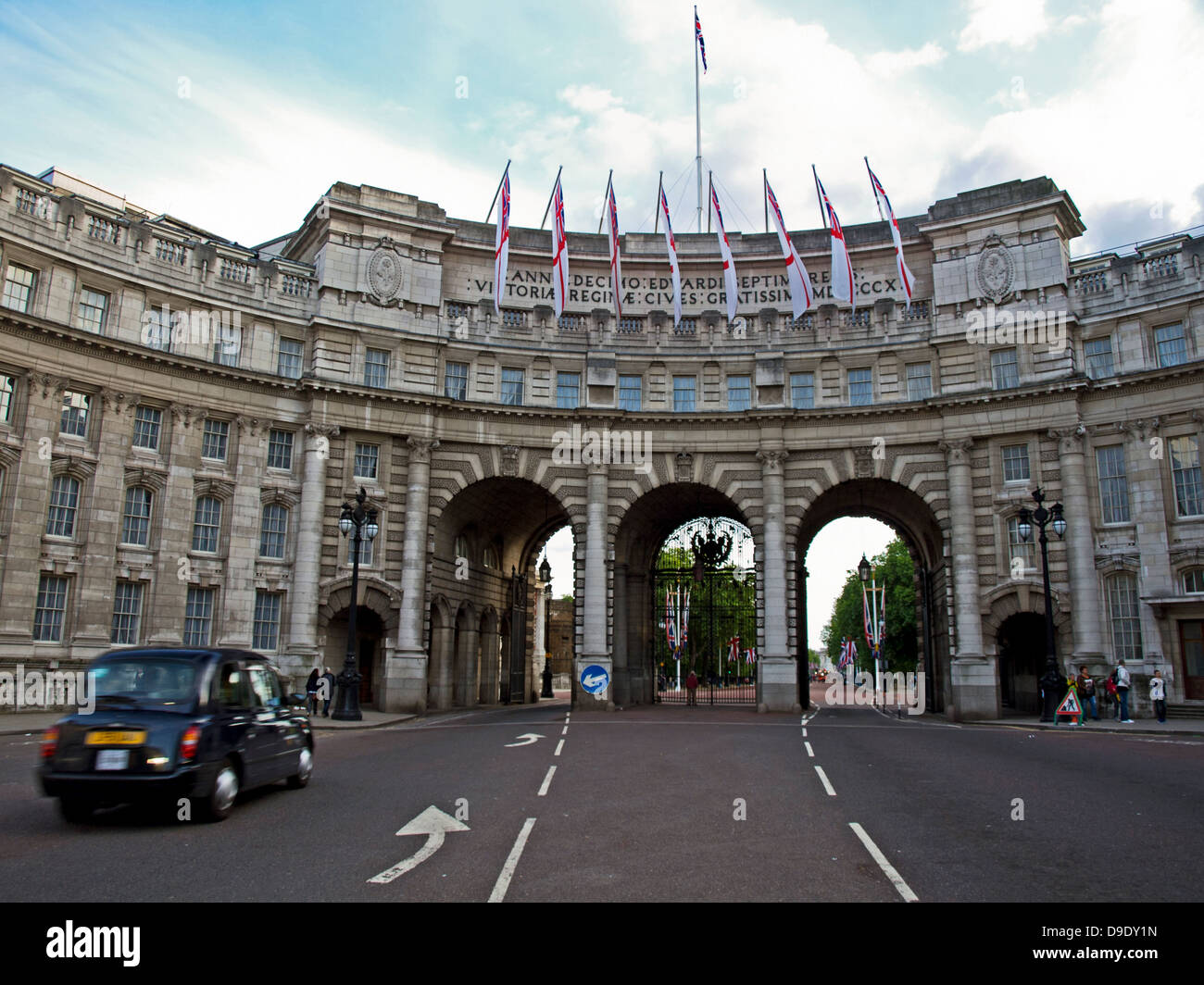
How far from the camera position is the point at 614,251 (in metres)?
37.6

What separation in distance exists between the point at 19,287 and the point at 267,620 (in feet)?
44.1

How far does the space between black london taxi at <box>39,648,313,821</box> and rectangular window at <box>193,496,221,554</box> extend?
2329cm

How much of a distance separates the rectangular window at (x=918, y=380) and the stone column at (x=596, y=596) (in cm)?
1245

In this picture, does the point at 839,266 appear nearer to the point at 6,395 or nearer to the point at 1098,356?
the point at 1098,356

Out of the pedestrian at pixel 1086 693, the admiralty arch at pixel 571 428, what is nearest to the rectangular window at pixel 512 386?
the admiralty arch at pixel 571 428

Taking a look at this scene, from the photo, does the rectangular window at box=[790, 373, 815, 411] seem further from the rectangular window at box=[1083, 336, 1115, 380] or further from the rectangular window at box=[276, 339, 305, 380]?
the rectangular window at box=[276, 339, 305, 380]

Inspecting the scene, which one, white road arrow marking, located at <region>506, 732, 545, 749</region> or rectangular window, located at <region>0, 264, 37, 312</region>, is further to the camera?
rectangular window, located at <region>0, 264, 37, 312</region>

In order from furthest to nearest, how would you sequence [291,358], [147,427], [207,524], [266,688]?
[291,358], [207,524], [147,427], [266,688]

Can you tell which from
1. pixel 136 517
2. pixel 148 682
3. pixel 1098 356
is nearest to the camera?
pixel 148 682

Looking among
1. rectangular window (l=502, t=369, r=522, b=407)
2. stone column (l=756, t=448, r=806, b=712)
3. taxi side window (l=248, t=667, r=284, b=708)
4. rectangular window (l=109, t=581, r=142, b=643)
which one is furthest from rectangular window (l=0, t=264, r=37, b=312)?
stone column (l=756, t=448, r=806, b=712)

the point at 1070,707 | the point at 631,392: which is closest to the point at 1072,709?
the point at 1070,707

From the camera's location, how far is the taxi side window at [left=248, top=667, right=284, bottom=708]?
11.9 m

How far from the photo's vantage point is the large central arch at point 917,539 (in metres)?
38.2

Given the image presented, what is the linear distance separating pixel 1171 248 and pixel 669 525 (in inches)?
903
